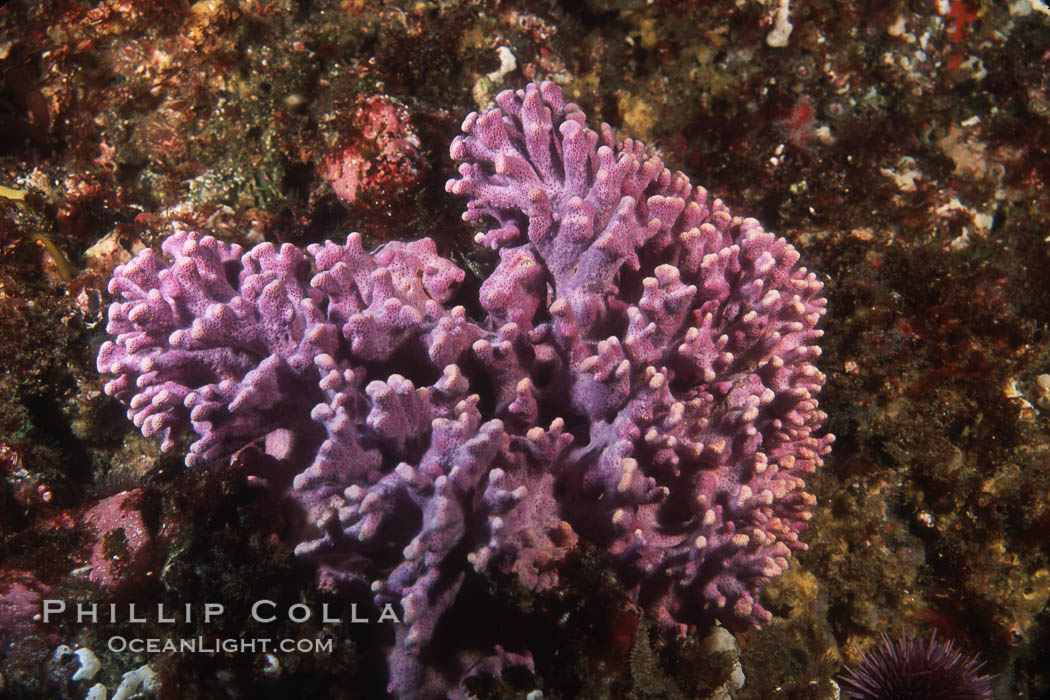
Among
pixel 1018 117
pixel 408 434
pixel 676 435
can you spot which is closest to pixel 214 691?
pixel 408 434

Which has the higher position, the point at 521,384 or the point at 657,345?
the point at 657,345

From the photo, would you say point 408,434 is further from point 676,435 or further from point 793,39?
point 793,39

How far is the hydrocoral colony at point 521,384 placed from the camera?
226 centimetres

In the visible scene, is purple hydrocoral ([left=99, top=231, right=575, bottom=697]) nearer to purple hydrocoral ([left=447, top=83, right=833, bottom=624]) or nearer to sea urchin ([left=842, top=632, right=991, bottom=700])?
purple hydrocoral ([left=447, top=83, right=833, bottom=624])

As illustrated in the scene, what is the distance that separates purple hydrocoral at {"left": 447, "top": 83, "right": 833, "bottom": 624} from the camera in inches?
94.0

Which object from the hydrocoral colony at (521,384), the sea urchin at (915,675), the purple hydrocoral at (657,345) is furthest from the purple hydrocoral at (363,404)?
the sea urchin at (915,675)

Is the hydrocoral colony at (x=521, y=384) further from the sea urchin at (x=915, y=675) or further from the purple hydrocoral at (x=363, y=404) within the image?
the sea urchin at (x=915, y=675)

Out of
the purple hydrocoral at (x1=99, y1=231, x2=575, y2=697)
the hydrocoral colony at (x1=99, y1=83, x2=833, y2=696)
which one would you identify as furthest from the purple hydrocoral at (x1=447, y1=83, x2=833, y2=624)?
the purple hydrocoral at (x1=99, y1=231, x2=575, y2=697)

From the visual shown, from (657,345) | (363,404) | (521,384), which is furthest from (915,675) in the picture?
(363,404)

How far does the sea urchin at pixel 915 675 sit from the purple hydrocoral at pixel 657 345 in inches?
38.6

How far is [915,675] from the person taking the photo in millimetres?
2859

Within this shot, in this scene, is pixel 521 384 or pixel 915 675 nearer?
pixel 521 384

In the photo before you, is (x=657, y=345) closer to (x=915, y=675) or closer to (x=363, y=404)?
(x=363, y=404)

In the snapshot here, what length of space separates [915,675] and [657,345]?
224 centimetres
